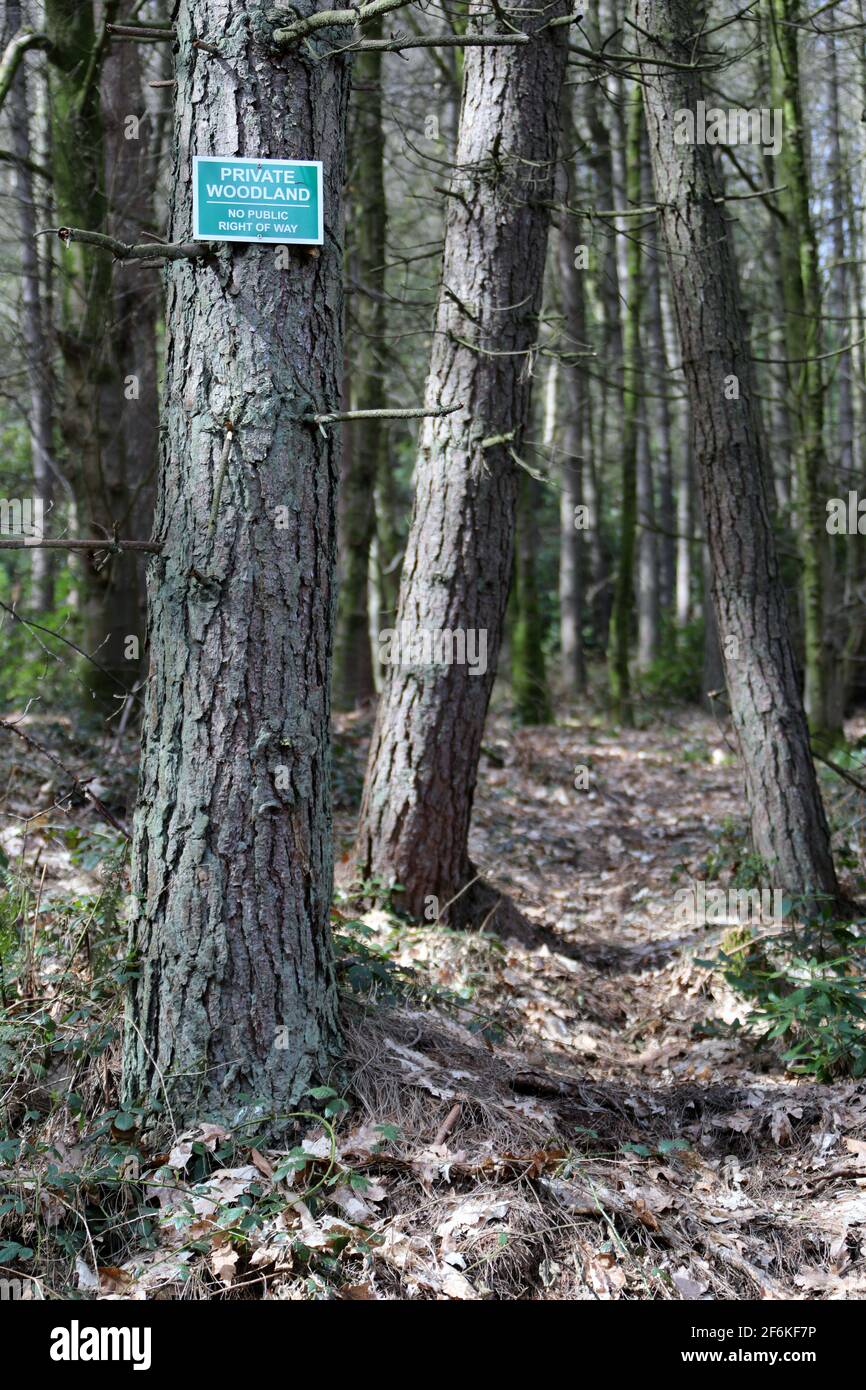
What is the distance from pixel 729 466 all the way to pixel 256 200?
3.80 m

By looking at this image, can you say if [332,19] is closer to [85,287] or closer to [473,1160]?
[473,1160]

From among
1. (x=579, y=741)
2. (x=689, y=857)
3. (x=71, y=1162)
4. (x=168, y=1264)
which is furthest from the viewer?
(x=579, y=741)

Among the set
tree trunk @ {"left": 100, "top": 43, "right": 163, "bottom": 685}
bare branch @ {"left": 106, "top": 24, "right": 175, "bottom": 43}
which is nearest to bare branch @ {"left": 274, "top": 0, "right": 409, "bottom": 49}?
bare branch @ {"left": 106, "top": 24, "right": 175, "bottom": 43}

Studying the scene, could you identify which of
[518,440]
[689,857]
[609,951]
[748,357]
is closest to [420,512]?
[518,440]

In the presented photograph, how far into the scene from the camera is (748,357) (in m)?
6.61

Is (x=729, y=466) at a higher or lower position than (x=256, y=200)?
lower

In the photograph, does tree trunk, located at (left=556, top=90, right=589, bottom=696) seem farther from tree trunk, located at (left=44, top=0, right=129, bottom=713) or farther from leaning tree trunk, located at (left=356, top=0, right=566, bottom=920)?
leaning tree trunk, located at (left=356, top=0, right=566, bottom=920)

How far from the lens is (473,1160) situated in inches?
141

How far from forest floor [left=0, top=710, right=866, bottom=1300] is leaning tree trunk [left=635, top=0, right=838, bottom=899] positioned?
1300 mm

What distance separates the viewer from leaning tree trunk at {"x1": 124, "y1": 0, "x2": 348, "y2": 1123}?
3.48 meters

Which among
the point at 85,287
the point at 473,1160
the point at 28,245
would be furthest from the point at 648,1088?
the point at 28,245

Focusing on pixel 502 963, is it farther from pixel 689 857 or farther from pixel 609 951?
pixel 689 857

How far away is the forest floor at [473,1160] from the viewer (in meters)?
3.19
